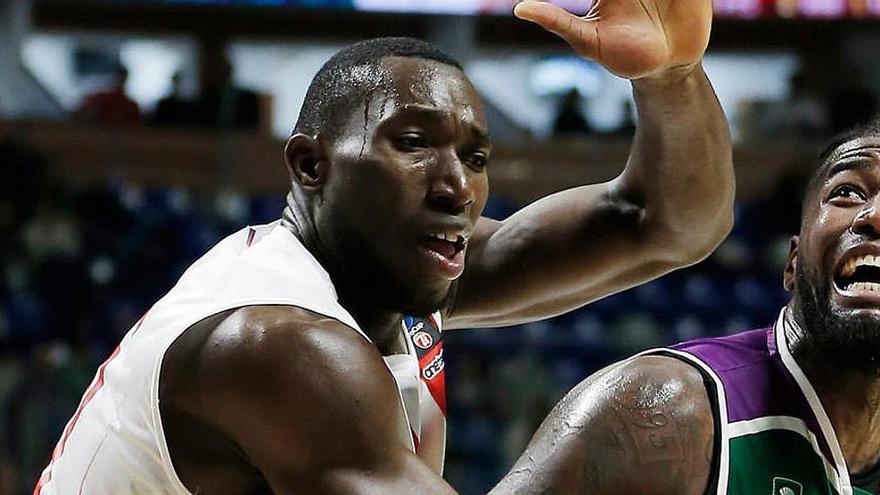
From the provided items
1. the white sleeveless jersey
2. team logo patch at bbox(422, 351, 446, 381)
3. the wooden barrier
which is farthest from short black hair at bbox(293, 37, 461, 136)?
the wooden barrier

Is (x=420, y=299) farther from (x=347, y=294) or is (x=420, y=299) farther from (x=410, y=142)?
(x=410, y=142)

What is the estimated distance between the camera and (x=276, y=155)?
35.7ft

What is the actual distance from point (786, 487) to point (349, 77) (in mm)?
1085

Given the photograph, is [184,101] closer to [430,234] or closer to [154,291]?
[154,291]

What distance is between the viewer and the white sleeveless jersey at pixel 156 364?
2277 mm

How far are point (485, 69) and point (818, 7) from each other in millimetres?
3726

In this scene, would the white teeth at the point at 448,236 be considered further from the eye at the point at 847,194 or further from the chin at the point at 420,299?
the eye at the point at 847,194

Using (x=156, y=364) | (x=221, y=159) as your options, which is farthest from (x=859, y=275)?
(x=221, y=159)

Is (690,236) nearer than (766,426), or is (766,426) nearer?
(766,426)

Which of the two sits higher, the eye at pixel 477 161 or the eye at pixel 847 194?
the eye at pixel 477 161

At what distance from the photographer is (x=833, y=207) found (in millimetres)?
2783

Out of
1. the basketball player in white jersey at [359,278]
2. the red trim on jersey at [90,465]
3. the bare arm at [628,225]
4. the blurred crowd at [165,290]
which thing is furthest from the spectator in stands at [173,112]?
the red trim on jersey at [90,465]

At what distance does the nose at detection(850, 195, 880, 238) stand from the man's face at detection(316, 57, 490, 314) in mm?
738

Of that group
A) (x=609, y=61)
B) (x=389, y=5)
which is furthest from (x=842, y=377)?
(x=389, y=5)
